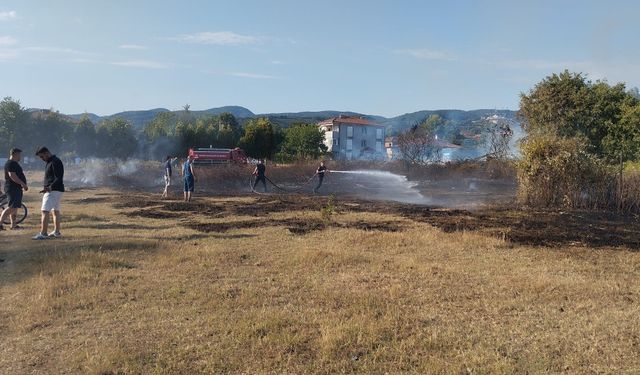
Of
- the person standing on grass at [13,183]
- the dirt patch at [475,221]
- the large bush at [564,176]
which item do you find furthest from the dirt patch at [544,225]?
the person standing on grass at [13,183]

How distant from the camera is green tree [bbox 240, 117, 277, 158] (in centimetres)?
5716

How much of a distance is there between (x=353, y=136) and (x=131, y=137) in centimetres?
5040

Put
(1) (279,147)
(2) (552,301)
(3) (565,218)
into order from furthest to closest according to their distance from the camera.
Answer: (1) (279,147) < (3) (565,218) < (2) (552,301)

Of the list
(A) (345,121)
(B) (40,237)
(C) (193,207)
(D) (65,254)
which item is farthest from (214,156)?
(A) (345,121)

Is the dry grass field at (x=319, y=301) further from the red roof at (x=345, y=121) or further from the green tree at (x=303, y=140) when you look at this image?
the red roof at (x=345, y=121)

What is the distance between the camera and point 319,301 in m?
5.51

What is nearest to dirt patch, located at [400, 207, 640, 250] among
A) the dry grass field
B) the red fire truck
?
the dry grass field

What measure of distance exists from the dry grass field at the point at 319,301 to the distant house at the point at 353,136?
77.3 metres

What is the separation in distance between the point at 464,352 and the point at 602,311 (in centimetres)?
212

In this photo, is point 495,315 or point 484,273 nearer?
point 495,315

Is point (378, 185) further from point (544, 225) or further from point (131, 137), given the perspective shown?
point (131, 137)

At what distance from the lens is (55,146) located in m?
46.2

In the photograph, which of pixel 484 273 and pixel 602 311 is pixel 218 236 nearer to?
pixel 484 273

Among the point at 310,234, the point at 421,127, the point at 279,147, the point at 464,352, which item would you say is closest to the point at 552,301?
the point at 464,352
